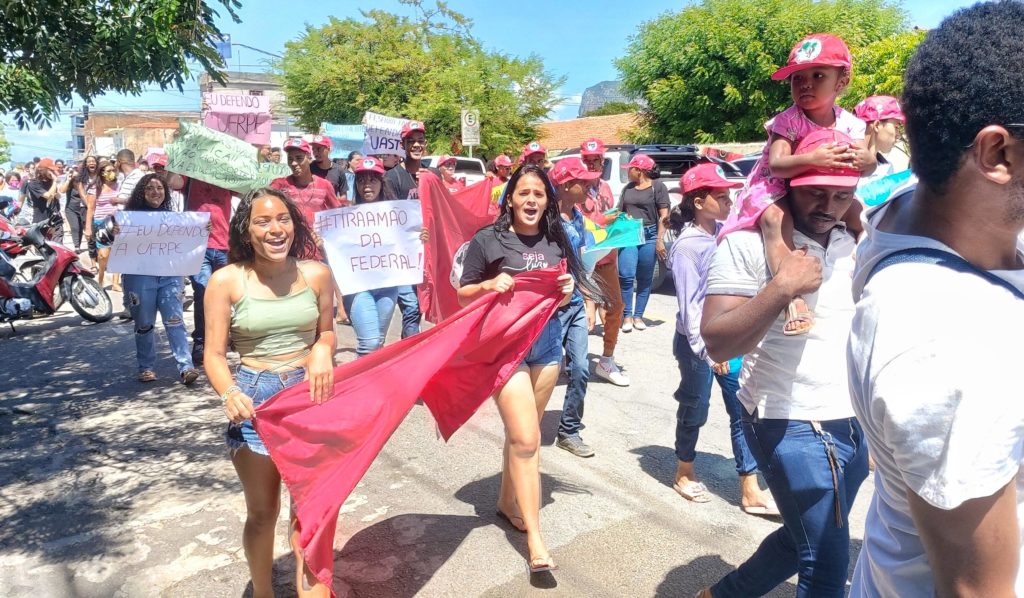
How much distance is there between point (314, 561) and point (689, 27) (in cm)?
2751

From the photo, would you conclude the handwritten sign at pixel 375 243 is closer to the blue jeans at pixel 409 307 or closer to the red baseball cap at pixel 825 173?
the blue jeans at pixel 409 307

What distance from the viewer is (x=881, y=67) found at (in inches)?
726

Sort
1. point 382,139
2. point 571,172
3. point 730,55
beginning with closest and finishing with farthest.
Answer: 1. point 571,172
2. point 382,139
3. point 730,55

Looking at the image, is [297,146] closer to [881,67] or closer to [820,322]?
[820,322]

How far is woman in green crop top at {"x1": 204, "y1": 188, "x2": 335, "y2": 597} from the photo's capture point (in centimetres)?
311

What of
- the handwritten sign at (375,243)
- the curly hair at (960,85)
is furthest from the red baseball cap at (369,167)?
the curly hair at (960,85)

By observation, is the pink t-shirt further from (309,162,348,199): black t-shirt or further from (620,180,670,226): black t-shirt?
(309,162,348,199): black t-shirt

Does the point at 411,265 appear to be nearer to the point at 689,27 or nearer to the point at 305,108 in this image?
the point at 689,27

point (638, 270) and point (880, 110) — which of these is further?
point (638, 270)

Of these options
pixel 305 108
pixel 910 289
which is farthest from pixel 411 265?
pixel 305 108

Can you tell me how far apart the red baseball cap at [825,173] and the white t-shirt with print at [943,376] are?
116 cm

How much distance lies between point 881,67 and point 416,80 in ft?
Result: 55.1

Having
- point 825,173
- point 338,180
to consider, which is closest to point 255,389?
point 825,173

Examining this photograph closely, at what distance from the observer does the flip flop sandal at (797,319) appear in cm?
238
